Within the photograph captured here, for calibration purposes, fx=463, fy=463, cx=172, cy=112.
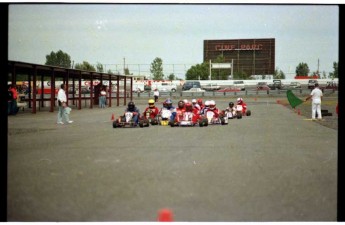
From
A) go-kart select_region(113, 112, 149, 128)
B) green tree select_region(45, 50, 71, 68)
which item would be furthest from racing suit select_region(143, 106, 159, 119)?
green tree select_region(45, 50, 71, 68)

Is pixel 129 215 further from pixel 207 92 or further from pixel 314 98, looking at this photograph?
pixel 207 92

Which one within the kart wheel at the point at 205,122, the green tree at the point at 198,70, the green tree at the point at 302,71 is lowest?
the kart wheel at the point at 205,122

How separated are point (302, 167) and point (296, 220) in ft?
11.5

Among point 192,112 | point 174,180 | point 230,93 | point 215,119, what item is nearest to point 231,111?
point 215,119

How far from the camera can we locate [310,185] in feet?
26.3

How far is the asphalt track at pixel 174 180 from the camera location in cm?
651

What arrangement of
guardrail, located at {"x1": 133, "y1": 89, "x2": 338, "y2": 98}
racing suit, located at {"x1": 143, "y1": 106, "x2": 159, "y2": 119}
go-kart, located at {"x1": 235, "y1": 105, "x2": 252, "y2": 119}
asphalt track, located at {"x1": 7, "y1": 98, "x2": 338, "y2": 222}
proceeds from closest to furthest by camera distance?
asphalt track, located at {"x1": 7, "y1": 98, "x2": 338, "y2": 222} → racing suit, located at {"x1": 143, "y1": 106, "x2": 159, "y2": 119} → go-kart, located at {"x1": 235, "y1": 105, "x2": 252, "y2": 119} → guardrail, located at {"x1": 133, "y1": 89, "x2": 338, "y2": 98}

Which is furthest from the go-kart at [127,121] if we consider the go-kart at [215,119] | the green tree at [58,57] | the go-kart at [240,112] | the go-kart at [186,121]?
the go-kart at [240,112]

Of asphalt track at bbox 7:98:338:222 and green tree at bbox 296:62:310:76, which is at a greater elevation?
green tree at bbox 296:62:310:76

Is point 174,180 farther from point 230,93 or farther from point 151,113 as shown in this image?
point 230,93

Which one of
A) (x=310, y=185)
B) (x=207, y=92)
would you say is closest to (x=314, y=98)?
(x=310, y=185)

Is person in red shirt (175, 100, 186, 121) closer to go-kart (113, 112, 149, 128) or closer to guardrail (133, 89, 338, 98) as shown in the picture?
go-kart (113, 112, 149, 128)

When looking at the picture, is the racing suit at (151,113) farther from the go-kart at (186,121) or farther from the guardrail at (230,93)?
the guardrail at (230,93)

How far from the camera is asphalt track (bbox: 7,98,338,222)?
651cm
